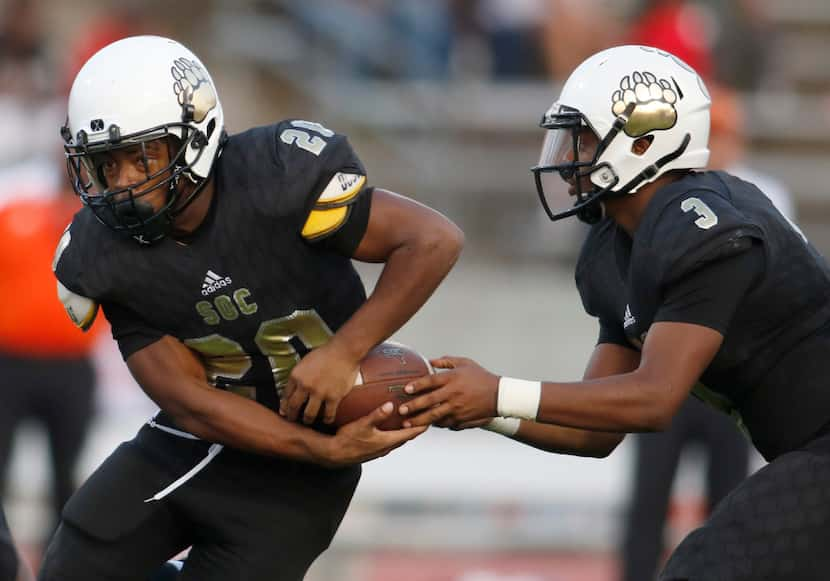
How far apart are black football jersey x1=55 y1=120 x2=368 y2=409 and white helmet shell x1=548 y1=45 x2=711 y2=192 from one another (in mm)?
596

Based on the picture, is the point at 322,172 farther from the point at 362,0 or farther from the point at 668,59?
the point at 362,0

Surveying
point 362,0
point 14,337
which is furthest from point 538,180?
point 362,0

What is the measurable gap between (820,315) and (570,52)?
5.95 meters

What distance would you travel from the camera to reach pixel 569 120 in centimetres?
381

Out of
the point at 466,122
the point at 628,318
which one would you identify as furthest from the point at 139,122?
the point at 466,122

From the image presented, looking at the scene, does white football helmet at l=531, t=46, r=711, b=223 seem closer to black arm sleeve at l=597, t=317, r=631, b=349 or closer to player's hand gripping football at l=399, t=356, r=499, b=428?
black arm sleeve at l=597, t=317, r=631, b=349

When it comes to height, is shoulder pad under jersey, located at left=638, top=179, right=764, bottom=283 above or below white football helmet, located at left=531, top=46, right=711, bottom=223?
below

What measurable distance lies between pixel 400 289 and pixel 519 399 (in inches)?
16.7

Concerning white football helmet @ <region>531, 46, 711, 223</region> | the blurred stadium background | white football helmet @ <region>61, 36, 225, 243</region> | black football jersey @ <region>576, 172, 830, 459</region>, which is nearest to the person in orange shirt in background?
the blurred stadium background

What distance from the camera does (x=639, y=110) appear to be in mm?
3746

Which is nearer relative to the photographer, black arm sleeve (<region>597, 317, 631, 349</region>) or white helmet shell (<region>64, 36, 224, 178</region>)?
white helmet shell (<region>64, 36, 224, 178</region>)

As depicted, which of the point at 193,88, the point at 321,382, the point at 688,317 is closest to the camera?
the point at 688,317

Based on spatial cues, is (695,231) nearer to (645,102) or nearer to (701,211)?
(701,211)

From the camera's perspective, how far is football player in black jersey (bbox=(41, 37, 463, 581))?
3.74m
